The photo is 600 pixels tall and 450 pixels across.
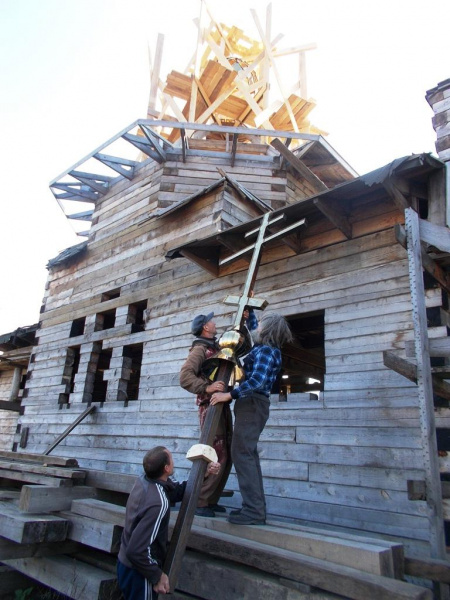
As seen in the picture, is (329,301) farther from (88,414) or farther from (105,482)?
(88,414)

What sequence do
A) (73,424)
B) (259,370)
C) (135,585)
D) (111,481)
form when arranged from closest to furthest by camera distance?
(135,585) → (259,370) → (111,481) → (73,424)

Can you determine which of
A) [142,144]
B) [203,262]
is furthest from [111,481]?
[142,144]

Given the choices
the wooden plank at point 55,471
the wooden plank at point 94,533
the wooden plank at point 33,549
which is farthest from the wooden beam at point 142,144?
the wooden plank at point 33,549

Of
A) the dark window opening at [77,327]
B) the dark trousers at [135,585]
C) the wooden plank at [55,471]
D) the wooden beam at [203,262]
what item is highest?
the wooden beam at [203,262]

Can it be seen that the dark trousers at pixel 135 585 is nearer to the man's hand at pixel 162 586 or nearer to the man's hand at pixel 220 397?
the man's hand at pixel 162 586

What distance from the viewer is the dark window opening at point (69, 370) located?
400 inches

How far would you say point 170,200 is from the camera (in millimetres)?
10031

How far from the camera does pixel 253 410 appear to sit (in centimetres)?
391

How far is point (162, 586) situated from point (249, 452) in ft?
3.96

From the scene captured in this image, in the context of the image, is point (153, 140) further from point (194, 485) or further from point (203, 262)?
point (194, 485)

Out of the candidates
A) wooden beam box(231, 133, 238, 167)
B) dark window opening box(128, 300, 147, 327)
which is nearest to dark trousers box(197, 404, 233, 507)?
dark window opening box(128, 300, 147, 327)

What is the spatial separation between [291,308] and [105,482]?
10.8ft

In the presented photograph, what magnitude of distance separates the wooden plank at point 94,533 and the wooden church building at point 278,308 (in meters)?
0.56

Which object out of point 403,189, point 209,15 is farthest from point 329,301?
point 209,15
